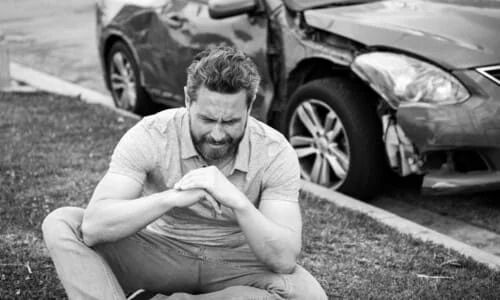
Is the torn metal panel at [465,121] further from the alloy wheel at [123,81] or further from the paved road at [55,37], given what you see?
the paved road at [55,37]

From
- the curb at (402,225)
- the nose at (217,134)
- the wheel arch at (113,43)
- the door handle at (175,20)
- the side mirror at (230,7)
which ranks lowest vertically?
the wheel arch at (113,43)

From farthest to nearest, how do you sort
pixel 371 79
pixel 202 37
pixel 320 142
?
pixel 202 37 → pixel 320 142 → pixel 371 79

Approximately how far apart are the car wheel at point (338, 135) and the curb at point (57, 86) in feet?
7.01

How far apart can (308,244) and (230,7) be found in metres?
1.81

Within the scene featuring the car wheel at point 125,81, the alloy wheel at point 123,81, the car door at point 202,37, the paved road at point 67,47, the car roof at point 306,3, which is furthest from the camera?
the alloy wheel at point 123,81

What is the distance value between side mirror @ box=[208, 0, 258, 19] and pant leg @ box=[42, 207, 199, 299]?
2599 millimetres

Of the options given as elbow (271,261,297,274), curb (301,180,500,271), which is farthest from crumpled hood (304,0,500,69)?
elbow (271,261,297,274)

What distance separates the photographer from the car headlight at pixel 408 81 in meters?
5.08

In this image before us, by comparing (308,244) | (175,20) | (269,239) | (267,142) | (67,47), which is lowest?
(67,47)

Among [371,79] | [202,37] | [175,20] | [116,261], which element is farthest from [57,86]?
[116,261]

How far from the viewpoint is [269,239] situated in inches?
134

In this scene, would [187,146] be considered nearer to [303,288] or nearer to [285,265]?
[285,265]

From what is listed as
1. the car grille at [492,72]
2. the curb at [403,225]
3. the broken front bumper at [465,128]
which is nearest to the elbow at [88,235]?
the curb at [403,225]

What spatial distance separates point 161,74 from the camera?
7066 millimetres
